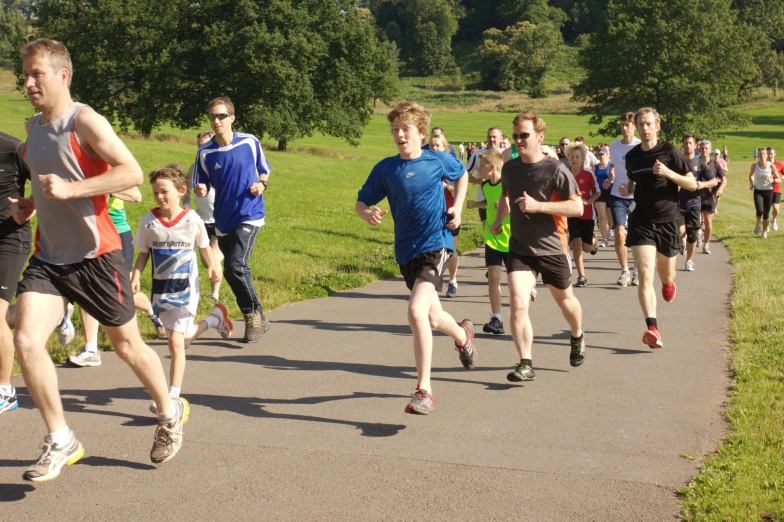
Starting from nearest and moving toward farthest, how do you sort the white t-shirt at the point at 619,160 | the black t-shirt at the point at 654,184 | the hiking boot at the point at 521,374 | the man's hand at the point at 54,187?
the man's hand at the point at 54,187 → the hiking boot at the point at 521,374 → the black t-shirt at the point at 654,184 → the white t-shirt at the point at 619,160

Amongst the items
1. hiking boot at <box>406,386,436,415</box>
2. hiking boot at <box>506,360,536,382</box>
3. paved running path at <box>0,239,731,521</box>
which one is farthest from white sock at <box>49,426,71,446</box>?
hiking boot at <box>506,360,536,382</box>

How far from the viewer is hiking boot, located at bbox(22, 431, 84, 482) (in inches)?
177

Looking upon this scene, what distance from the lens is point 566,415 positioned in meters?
6.06

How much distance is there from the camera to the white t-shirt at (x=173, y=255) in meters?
6.19

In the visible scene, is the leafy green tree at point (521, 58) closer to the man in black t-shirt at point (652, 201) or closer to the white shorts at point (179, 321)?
the man in black t-shirt at point (652, 201)

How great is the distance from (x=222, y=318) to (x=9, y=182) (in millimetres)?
2257

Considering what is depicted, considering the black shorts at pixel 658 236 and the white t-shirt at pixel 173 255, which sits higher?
the white t-shirt at pixel 173 255

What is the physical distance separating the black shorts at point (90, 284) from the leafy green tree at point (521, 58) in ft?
379

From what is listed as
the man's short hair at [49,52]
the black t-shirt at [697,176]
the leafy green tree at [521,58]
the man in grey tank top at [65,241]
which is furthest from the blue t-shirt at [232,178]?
the leafy green tree at [521,58]

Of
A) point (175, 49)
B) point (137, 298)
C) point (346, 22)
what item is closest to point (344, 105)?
point (346, 22)

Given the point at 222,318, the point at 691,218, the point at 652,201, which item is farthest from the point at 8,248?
the point at 691,218

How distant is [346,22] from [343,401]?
5199 cm

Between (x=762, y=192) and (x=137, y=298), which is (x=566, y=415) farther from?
(x=762, y=192)

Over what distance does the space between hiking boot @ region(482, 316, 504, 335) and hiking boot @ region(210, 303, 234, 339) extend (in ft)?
8.36
